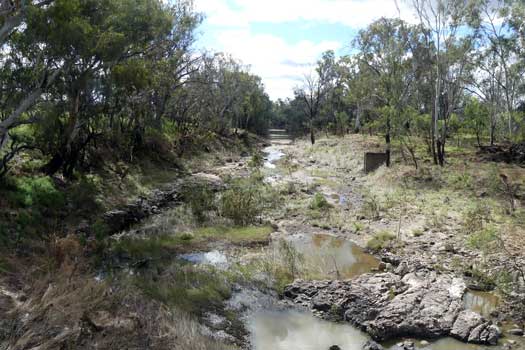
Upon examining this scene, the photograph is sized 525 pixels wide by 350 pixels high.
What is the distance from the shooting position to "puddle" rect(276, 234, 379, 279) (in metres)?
13.5

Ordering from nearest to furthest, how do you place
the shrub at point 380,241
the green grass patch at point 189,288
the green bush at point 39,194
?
the green grass patch at point 189,288 < the green bush at point 39,194 < the shrub at point 380,241

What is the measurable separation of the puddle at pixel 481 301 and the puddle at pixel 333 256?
Result: 3138mm

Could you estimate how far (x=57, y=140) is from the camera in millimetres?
18922

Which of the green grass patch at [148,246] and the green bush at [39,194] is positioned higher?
the green bush at [39,194]

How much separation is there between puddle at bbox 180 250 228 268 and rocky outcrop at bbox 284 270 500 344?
2.99 meters

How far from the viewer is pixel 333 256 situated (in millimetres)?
15039

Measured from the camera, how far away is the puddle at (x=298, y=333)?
367 inches

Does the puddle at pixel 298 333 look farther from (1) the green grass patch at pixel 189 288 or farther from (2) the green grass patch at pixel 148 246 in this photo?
(2) the green grass patch at pixel 148 246

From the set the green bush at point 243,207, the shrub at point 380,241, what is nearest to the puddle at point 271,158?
the green bush at point 243,207

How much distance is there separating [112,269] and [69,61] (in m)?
9.30

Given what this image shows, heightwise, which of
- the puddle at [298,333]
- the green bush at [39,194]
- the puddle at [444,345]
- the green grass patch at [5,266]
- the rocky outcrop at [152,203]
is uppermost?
the green bush at [39,194]

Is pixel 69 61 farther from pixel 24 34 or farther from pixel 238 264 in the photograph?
pixel 238 264


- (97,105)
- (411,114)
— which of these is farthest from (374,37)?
(97,105)

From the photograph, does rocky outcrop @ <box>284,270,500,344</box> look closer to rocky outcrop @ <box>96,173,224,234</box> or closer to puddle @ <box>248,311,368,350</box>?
puddle @ <box>248,311,368,350</box>
